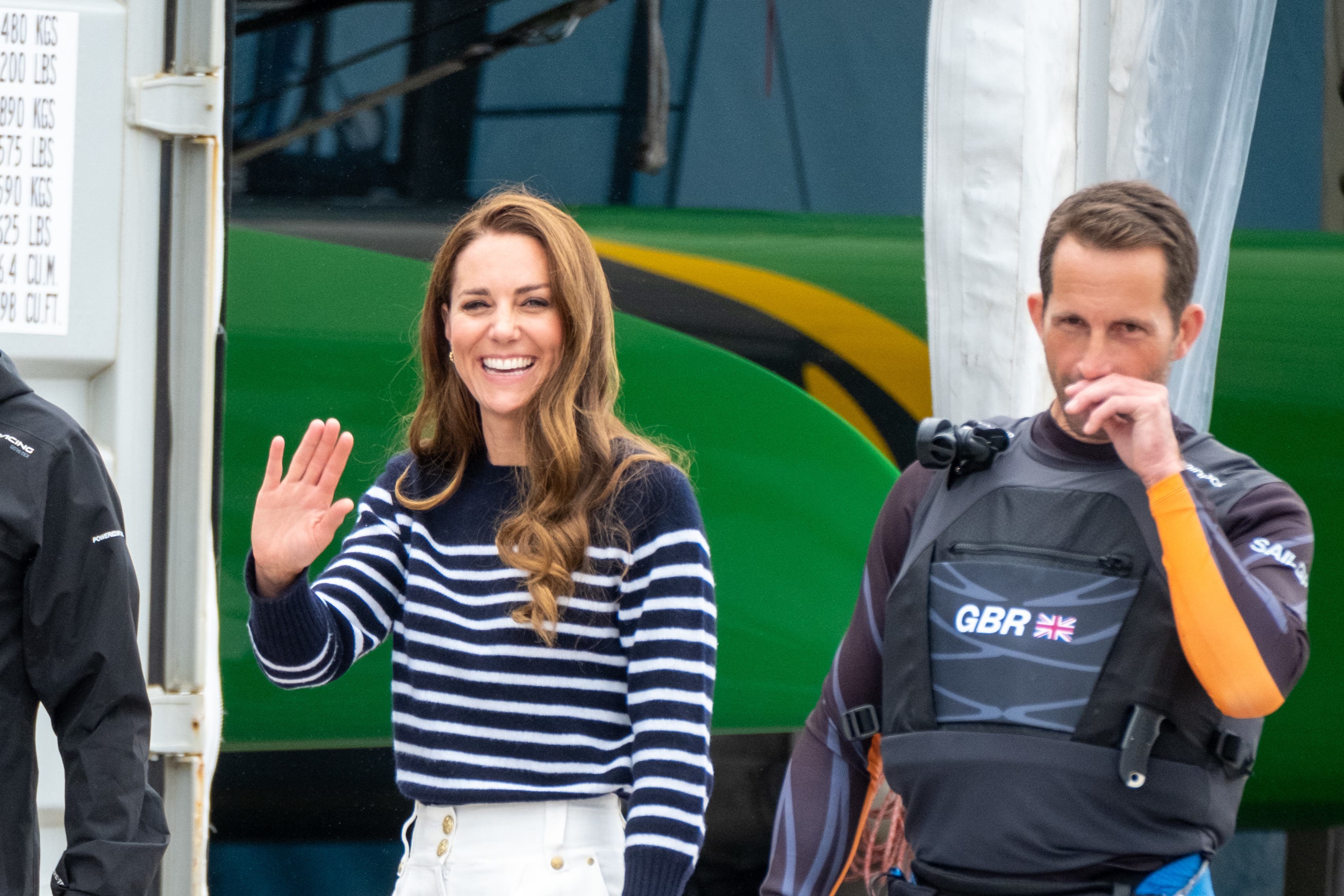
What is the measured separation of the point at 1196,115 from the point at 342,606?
156 centimetres

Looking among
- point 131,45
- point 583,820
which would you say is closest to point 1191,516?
point 583,820

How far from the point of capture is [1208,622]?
4.40ft

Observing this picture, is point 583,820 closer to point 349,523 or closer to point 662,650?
point 662,650

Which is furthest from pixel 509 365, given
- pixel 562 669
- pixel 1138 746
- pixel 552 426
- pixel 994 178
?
pixel 994 178

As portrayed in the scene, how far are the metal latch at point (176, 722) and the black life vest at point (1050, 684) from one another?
966 millimetres

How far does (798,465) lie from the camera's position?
2.89 meters

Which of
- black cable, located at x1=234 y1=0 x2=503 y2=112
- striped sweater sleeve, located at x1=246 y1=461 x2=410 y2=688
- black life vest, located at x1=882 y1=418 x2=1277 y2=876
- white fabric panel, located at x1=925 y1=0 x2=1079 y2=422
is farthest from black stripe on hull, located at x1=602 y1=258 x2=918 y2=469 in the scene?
black life vest, located at x1=882 y1=418 x2=1277 y2=876

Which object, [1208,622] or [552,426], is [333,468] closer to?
[552,426]

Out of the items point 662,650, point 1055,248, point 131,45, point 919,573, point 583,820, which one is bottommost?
point 583,820

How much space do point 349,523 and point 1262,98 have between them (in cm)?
195

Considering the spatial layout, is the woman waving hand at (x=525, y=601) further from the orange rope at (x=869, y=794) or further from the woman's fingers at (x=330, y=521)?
the orange rope at (x=869, y=794)

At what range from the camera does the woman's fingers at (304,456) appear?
1729 mm

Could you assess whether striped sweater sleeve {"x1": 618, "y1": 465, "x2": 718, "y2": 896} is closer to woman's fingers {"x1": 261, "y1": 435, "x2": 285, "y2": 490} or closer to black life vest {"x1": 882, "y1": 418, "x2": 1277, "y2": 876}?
black life vest {"x1": 882, "y1": 418, "x2": 1277, "y2": 876}

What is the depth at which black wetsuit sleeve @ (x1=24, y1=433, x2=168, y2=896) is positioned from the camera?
5.66 ft
